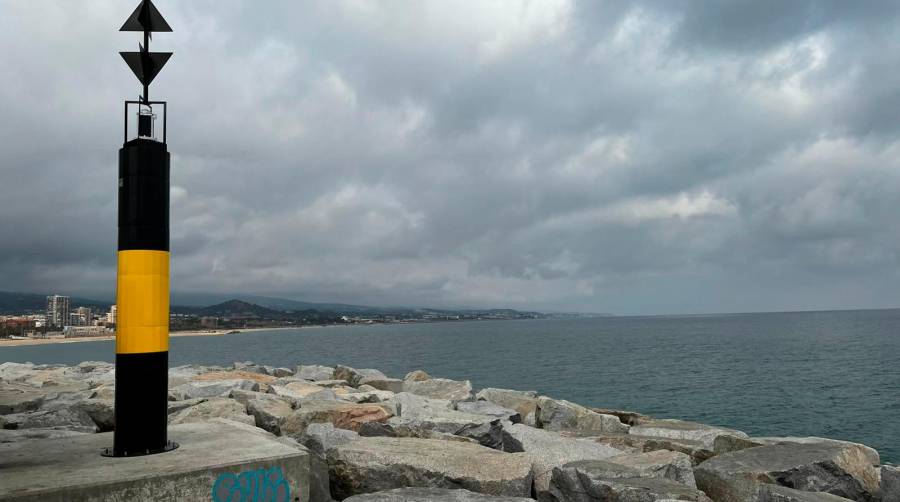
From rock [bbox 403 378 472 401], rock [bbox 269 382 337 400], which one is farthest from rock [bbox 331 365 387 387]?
rock [bbox 269 382 337 400]

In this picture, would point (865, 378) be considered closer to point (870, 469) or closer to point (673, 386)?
point (673, 386)

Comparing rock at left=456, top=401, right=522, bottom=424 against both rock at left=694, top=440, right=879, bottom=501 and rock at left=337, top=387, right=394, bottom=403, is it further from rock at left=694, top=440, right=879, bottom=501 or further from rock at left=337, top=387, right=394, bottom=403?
rock at left=694, top=440, right=879, bottom=501

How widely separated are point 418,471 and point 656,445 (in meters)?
5.44

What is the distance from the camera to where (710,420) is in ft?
82.8

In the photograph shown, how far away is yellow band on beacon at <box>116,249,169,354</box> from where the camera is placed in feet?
20.8

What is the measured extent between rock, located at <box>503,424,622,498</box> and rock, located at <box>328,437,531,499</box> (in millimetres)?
231

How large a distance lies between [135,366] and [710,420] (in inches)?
932

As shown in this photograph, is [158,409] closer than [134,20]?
Yes

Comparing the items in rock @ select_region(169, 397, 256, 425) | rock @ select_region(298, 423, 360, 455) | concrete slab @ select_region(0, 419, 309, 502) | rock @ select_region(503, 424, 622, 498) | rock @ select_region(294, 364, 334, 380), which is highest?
concrete slab @ select_region(0, 419, 309, 502)

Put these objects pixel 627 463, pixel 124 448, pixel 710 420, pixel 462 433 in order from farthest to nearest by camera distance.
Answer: pixel 710 420
pixel 462 433
pixel 627 463
pixel 124 448

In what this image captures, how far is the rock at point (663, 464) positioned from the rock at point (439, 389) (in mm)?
9672

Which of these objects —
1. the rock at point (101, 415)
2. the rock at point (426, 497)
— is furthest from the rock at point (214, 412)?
the rock at point (426, 497)

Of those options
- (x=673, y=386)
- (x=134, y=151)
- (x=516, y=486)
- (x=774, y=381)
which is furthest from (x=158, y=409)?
(x=774, y=381)

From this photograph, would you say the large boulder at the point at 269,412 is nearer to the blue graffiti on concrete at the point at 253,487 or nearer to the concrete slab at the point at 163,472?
the concrete slab at the point at 163,472
